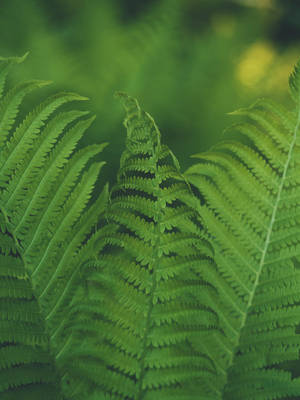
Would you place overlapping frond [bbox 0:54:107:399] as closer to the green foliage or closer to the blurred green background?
the green foliage

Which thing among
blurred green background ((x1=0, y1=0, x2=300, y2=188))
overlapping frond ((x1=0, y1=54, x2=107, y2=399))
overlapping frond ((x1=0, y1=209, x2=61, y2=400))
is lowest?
overlapping frond ((x1=0, y1=209, x2=61, y2=400))

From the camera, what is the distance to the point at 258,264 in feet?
2.75

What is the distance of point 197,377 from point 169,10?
1759 mm

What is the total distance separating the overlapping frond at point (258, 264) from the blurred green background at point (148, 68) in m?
0.73

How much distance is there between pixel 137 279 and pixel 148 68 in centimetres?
138

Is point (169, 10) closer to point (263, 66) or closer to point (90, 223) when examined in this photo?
point (263, 66)

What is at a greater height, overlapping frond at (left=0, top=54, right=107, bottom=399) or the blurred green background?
the blurred green background

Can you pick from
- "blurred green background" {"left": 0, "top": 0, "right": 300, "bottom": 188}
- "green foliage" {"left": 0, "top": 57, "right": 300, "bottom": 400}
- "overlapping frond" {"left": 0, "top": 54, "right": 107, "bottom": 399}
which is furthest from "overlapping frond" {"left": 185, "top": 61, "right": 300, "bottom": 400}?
"blurred green background" {"left": 0, "top": 0, "right": 300, "bottom": 188}

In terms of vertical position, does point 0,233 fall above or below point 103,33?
below

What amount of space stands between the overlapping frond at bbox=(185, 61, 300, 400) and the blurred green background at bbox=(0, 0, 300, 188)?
0.73 meters

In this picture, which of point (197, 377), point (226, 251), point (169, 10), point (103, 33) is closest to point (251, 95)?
point (169, 10)

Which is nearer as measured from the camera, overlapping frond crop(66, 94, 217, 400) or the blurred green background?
overlapping frond crop(66, 94, 217, 400)

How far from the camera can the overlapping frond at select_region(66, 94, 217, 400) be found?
0.73 meters

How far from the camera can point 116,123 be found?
67.1 inches
